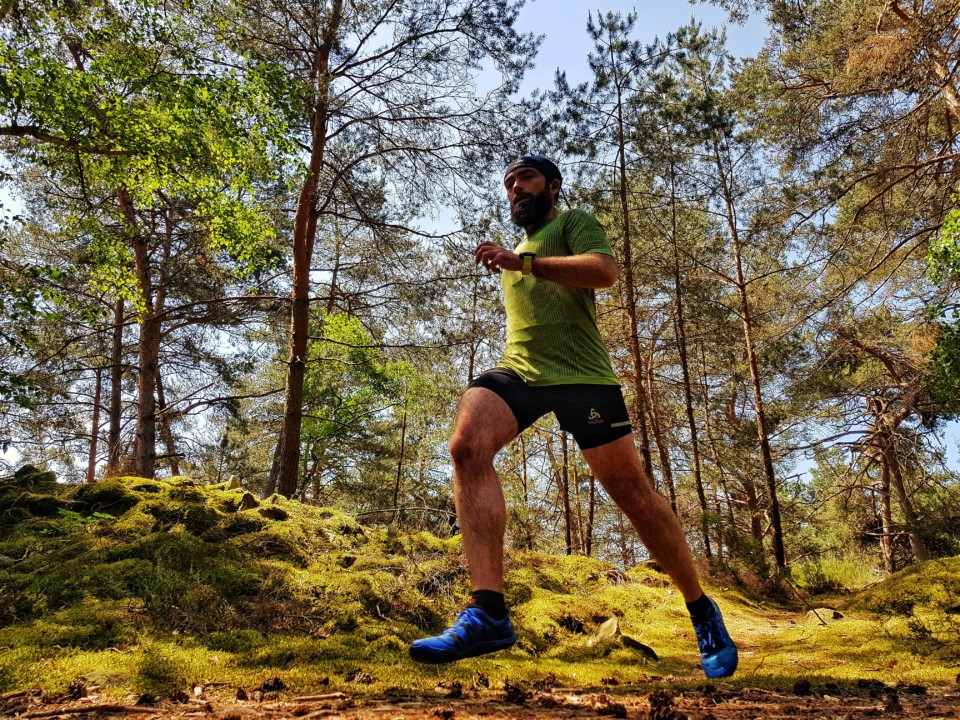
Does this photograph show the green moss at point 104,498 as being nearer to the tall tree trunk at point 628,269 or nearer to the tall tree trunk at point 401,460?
the tall tree trunk at point 628,269

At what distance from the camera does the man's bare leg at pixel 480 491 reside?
82.4 inches

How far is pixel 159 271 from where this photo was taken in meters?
11.2

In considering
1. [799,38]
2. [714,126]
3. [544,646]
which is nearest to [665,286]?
[714,126]

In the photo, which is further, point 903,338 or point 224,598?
point 903,338

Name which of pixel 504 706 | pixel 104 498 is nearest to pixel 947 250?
pixel 504 706

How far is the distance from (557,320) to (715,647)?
155cm

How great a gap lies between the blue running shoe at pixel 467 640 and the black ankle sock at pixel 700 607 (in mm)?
934

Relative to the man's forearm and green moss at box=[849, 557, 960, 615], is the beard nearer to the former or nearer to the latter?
the man's forearm

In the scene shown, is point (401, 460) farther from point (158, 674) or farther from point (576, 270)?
point (576, 270)

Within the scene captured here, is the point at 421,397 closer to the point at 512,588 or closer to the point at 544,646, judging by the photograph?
the point at 512,588

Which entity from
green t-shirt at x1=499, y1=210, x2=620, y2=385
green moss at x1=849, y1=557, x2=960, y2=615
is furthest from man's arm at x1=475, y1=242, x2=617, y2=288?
green moss at x1=849, y1=557, x2=960, y2=615

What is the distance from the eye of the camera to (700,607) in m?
2.46

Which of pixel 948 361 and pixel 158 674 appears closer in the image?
pixel 158 674

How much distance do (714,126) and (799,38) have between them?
70.7 inches
